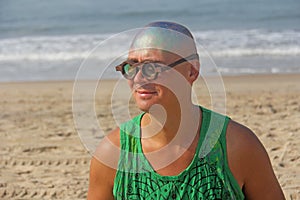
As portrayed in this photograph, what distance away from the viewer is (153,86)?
199 cm

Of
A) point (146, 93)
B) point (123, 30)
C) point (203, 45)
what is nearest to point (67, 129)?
point (146, 93)

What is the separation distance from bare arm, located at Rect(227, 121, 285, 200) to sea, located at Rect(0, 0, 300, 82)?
5.15m

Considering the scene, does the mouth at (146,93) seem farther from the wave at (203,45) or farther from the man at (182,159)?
the wave at (203,45)

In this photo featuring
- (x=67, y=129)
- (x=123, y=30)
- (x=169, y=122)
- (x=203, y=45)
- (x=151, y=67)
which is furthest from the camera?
(x=123, y=30)

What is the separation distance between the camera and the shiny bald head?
1.98m

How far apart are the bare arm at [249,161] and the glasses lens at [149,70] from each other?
0.34 m

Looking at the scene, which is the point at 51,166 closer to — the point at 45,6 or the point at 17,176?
the point at 17,176

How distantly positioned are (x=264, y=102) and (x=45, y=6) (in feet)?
44.9

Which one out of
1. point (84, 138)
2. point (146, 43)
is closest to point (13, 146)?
point (84, 138)

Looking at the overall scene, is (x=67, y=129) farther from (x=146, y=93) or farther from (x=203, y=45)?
(x=203, y=45)

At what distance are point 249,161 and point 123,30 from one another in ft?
45.5

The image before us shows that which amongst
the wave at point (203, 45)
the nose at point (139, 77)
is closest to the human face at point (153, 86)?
the nose at point (139, 77)

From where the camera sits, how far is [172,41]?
78.0 inches

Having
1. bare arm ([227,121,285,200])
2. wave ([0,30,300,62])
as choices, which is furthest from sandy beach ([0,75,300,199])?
bare arm ([227,121,285,200])
